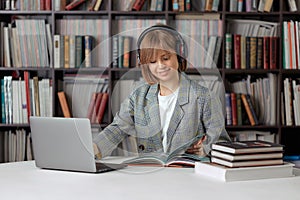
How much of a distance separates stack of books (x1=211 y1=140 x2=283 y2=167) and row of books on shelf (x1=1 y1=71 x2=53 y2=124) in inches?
91.0

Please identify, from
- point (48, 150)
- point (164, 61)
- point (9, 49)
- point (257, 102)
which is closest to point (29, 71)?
point (9, 49)

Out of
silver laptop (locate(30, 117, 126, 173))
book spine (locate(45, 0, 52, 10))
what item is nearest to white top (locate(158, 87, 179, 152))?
silver laptop (locate(30, 117, 126, 173))

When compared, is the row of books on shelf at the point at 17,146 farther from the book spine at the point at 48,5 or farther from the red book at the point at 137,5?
the red book at the point at 137,5

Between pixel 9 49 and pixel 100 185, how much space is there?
2548mm

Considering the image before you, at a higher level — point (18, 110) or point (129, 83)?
point (129, 83)

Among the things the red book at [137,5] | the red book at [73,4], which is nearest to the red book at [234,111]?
the red book at [137,5]

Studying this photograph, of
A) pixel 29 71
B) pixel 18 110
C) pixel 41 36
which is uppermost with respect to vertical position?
pixel 41 36

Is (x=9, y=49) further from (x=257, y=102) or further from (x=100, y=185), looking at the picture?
(x=100, y=185)

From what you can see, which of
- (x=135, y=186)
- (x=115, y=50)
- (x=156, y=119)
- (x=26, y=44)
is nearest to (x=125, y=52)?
(x=115, y=50)

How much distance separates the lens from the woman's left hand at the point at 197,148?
1.85 meters

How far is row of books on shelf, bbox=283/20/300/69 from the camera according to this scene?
3.81 metres

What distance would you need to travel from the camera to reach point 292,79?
389 centimetres

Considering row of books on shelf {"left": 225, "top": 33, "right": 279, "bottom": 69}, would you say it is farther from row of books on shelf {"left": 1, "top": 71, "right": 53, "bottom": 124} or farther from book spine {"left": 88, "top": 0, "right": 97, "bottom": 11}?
row of books on shelf {"left": 1, "top": 71, "right": 53, "bottom": 124}

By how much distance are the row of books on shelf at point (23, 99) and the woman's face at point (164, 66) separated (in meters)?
2.33
